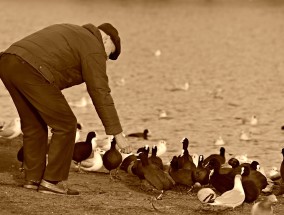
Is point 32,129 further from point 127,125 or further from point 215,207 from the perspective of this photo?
point 127,125

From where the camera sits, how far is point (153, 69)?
39656 mm

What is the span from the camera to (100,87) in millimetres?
10016

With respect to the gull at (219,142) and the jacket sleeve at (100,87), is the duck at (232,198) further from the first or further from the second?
the gull at (219,142)

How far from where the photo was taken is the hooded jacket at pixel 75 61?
32.9 ft

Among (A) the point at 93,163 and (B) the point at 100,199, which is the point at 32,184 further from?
(A) the point at 93,163

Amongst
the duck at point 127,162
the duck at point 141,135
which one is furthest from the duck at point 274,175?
the duck at point 141,135

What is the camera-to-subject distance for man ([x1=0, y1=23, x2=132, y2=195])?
10.0 meters

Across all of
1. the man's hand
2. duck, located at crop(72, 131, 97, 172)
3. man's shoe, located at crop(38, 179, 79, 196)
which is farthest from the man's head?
duck, located at crop(72, 131, 97, 172)


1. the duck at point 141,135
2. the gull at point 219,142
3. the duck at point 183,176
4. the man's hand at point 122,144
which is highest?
the gull at point 219,142

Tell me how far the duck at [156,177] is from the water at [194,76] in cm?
595

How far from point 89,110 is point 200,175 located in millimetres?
13785

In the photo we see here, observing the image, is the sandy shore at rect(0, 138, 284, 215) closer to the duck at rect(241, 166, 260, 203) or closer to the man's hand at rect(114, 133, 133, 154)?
the duck at rect(241, 166, 260, 203)

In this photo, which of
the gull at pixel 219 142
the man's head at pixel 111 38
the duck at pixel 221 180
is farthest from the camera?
the gull at pixel 219 142

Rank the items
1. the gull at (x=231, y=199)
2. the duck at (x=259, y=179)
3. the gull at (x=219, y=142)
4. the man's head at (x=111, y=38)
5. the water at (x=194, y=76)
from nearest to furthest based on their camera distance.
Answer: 1. the man's head at (x=111, y=38)
2. the gull at (x=231, y=199)
3. the duck at (x=259, y=179)
4. the gull at (x=219, y=142)
5. the water at (x=194, y=76)
